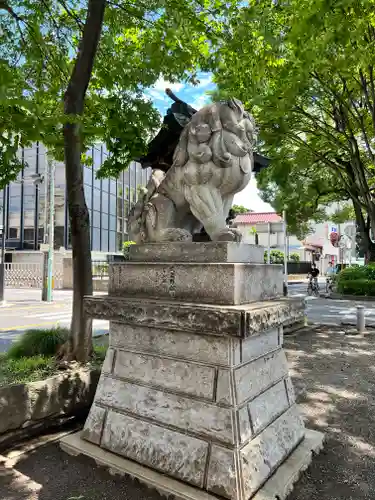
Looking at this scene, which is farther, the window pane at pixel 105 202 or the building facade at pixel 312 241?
the building facade at pixel 312 241

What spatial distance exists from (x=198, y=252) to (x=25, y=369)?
94.8 inches

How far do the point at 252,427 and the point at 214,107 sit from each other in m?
2.49

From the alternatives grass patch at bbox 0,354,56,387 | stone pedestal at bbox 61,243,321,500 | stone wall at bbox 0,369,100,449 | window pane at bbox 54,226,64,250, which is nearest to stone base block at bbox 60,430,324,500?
stone pedestal at bbox 61,243,321,500

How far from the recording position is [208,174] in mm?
2951

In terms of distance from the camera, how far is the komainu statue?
2938mm

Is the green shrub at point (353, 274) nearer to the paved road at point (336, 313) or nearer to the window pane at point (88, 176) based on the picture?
the paved road at point (336, 313)

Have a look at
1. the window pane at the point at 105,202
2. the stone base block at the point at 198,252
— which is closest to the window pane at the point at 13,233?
the window pane at the point at 105,202

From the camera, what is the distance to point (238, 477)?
223 cm

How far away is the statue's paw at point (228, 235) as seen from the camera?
2863 mm

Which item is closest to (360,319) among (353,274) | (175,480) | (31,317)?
(175,480)

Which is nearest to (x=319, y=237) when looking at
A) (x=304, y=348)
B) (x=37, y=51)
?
(x=304, y=348)

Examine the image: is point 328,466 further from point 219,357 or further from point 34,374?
point 34,374

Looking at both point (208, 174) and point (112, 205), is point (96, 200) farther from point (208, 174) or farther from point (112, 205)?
point (208, 174)

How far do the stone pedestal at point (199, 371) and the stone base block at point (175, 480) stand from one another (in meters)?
0.04
